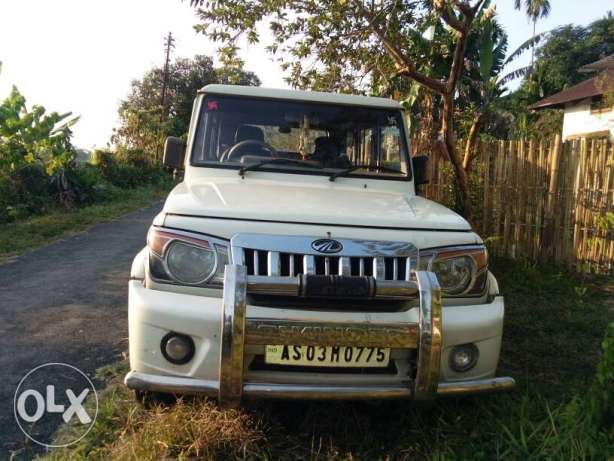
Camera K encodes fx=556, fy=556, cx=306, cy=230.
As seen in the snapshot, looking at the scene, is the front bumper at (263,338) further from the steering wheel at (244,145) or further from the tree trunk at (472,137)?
the tree trunk at (472,137)

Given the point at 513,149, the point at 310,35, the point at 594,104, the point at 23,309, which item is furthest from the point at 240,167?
the point at 594,104

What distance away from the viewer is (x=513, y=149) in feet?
23.7

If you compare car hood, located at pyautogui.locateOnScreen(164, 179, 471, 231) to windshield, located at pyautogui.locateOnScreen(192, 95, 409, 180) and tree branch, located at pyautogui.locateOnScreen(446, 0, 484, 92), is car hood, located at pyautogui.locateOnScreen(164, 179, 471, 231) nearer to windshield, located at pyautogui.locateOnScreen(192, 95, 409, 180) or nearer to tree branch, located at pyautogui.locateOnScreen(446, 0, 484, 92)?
windshield, located at pyautogui.locateOnScreen(192, 95, 409, 180)

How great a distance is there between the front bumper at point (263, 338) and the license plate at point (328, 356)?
0.21 feet

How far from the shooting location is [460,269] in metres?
2.78

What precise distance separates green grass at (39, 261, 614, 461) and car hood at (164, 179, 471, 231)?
914 millimetres

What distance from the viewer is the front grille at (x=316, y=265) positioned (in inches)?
98.5

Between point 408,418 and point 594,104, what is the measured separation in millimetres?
21334

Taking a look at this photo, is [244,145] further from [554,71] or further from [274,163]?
[554,71]

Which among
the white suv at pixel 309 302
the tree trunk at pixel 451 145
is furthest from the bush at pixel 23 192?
the white suv at pixel 309 302

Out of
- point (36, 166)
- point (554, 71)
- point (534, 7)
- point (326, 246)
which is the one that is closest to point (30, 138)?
point (36, 166)

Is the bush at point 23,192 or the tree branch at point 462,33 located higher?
the tree branch at point 462,33

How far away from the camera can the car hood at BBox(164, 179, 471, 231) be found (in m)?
2.68

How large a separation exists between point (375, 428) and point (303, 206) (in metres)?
1.26
